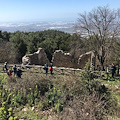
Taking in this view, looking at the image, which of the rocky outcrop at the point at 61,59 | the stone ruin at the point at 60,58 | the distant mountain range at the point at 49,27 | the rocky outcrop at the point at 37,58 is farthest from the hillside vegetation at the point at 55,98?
the distant mountain range at the point at 49,27

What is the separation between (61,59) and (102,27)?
7083mm

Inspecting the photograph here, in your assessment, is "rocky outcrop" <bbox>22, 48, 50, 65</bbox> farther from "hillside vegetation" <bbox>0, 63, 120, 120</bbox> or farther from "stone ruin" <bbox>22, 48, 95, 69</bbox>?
"hillside vegetation" <bbox>0, 63, 120, 120</bbox>

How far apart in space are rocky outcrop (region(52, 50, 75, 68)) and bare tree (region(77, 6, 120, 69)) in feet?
12.2

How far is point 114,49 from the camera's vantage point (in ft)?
67.1

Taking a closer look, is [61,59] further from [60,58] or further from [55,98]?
[55,98]

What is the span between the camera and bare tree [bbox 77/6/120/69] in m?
17.5

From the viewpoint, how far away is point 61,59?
69.1 ft

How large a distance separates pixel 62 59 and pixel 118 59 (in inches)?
295

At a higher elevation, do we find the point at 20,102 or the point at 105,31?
the point at 105,31

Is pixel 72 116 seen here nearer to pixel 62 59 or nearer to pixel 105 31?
pixel 105 31

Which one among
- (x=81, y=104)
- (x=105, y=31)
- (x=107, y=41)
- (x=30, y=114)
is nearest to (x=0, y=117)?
(x=30, y=114)

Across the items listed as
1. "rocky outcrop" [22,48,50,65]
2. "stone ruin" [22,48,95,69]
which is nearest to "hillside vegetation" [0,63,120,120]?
"rocky outcrop" [22,48,50,65]

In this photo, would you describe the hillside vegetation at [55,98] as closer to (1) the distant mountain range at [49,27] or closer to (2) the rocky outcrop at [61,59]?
(2) the rocky outcrop at [61,59]

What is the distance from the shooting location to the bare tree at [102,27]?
17.5 metres
